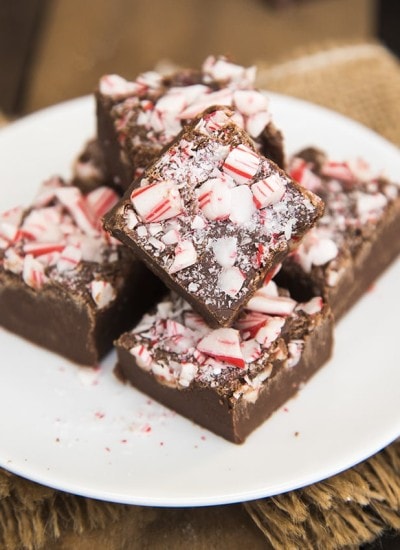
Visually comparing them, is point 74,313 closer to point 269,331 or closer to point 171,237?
point 171,237

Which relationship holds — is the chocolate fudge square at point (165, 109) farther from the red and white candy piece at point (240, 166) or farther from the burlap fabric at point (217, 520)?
the burlap fabric at point (217, 520)

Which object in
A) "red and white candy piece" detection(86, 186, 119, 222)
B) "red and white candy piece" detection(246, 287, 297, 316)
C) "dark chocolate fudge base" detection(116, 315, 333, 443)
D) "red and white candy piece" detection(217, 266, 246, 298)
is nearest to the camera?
"red and white candy piece" detection(217, 266, 246, 298)

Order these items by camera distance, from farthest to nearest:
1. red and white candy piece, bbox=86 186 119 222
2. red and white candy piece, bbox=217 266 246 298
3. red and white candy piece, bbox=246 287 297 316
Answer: red and white candy piece, bbox=86 186 119 222 < red and white candy piece, bbox=246 287 297 316 < red and white candy piece, bbox=217 266 246 298

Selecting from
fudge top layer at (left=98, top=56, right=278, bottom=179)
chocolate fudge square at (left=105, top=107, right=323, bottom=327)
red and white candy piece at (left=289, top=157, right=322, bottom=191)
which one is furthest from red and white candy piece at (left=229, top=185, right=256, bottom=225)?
red and white candy piece at (left=289, top=157, right=322, bottom=191)

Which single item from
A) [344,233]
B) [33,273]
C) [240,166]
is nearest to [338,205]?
[344,233]

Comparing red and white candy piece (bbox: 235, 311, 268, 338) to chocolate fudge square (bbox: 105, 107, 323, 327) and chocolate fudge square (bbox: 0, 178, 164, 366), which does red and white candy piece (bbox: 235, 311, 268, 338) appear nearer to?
chocolate fudge square (bbox: 105, 107, 323, 327)

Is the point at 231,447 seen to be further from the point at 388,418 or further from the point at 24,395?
the point at 24,395

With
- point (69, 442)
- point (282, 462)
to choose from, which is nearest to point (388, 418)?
point (282, 462)
